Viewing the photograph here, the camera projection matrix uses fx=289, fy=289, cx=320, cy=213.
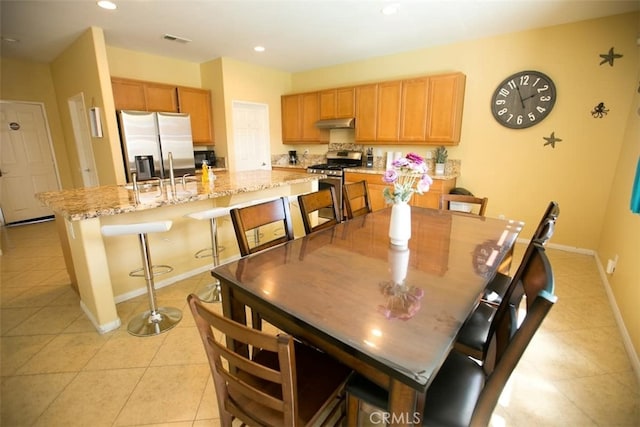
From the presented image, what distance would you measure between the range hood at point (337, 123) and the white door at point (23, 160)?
15.8ft

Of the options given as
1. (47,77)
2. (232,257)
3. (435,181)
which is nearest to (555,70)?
(435,181)

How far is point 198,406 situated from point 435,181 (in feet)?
11.8

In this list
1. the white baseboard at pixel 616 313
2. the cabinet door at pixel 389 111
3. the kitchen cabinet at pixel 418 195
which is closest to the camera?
the white baseboard at pixel 616 313

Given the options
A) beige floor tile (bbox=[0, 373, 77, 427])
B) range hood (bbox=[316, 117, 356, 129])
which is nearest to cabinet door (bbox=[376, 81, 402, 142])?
range hood (bbox=[316, 117, 356, 129])

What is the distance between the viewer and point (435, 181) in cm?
395

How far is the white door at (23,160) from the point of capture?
4.75 metres

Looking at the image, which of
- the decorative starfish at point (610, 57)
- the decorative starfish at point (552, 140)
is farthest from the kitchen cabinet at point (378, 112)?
the decorative starfish at point (610, 57)

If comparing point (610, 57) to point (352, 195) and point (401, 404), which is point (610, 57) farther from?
point (401, 404)

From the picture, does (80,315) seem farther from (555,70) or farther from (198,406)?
(555,70)

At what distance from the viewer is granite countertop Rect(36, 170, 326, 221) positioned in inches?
74.2

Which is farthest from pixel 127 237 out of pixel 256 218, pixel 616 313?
→ pixel 616 313

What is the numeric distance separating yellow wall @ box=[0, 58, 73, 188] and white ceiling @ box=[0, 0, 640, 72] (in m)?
0.40

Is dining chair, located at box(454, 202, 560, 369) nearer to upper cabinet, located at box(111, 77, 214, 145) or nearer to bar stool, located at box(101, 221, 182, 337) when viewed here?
bar stool, located at box(101, 221, 182, 337)

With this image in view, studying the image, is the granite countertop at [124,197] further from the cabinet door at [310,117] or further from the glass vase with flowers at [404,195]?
the cabinet door at [310,117]
